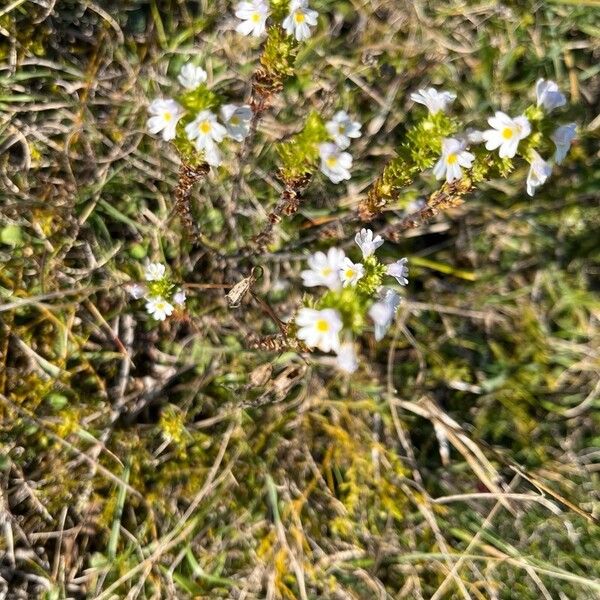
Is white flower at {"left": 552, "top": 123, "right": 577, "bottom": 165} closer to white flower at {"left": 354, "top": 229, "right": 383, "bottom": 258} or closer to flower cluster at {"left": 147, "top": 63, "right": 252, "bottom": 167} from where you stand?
white flower at {"left": 354, "top": 229, "right": 383, "bottom": 258}

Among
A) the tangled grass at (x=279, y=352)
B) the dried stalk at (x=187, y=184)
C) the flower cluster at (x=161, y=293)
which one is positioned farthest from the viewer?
the tangled grass at (x=279, y=352)

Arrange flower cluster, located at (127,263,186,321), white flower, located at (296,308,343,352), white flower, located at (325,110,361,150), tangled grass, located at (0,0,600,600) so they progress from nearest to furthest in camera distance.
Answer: white flower, located at (296,308,343,352)
white flower, located at (325,110,361,150)
flower cluster, located at (127,263,186,321)
tangled grass, located at (0,0,600,600)

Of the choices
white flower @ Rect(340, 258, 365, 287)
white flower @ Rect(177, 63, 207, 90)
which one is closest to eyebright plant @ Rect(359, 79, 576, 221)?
white flower @ Rect(340, 258, 365, 287)

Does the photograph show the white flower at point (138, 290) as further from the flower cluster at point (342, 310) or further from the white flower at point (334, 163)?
the white flower at point (334, 163)

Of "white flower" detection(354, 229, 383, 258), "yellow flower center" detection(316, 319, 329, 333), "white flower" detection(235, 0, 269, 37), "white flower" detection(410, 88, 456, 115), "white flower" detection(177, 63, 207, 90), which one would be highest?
"white flower" detection(235, 0, 269, 37)

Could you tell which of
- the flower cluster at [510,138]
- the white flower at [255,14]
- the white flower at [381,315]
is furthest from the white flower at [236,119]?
the white flower at [381,315]

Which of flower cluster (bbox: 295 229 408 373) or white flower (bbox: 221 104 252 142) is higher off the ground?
white flower (bbox: 221 104 252 142)

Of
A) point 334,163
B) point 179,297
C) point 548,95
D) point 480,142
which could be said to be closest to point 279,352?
point 179,297
